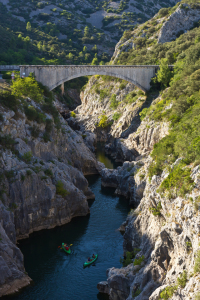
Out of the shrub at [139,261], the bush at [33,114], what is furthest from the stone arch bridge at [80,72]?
the shrub at [139,261]

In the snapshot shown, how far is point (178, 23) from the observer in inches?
3728

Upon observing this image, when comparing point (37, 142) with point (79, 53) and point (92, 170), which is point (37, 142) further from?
point (79, 53)

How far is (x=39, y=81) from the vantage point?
6419 cm

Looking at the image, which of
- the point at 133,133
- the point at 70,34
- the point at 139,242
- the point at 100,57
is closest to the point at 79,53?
the point at 100,57

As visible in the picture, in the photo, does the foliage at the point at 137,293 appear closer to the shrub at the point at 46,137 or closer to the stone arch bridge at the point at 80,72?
the shrub at the point at 46,137

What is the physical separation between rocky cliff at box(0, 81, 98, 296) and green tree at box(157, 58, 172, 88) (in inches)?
1325

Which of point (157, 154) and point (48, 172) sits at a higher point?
point (157, 154)

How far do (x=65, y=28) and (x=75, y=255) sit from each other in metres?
145

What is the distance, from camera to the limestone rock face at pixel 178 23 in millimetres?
94000

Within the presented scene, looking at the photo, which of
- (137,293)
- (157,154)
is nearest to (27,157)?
(157,154)

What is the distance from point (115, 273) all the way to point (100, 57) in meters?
130

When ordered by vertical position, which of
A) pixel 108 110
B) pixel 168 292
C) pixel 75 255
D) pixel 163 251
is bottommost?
pixel 75 255

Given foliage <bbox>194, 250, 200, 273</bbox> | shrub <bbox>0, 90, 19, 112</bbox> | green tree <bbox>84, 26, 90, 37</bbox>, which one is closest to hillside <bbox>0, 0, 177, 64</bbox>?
green tree <bbox>84, 26, 90, 37</bbox>

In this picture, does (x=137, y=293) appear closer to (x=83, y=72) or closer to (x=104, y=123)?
(x=83, y=72)
